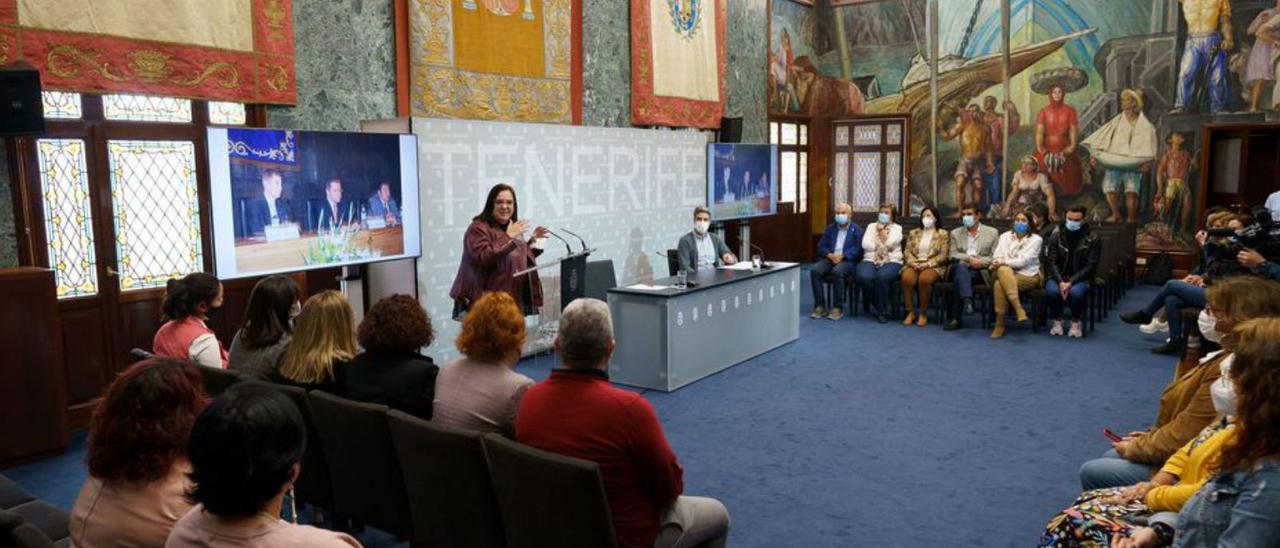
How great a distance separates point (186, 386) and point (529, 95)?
6.17 m

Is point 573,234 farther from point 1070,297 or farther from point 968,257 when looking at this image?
point 1070,297

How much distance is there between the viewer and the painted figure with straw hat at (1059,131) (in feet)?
39.5

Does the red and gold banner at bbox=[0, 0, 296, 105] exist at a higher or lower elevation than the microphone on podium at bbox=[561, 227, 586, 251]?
higher

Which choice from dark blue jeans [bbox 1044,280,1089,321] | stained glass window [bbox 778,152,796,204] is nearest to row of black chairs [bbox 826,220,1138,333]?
dark blue jeans [bbox 1044,280,1089,321]

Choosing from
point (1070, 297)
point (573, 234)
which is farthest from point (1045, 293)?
point (573, 234)

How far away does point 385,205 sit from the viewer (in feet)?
20.5

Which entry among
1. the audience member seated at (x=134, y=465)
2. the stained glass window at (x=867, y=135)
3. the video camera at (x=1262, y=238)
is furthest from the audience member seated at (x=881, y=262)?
the audience member seated at (x=134, y=465)

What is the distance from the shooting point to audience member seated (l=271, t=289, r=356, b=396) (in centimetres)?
341

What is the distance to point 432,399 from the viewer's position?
3156 millimetres

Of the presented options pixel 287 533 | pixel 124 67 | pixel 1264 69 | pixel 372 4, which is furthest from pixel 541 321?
Result: pixel 1264 69

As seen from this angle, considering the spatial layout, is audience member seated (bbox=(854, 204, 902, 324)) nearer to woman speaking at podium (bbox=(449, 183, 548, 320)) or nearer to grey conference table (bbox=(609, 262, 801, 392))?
grey conference table (bbox=(609, 262, 801, 392))

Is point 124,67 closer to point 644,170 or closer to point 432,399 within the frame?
point 432,399

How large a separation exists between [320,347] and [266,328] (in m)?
0.39

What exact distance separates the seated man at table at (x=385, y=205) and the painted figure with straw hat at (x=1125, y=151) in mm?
9924
